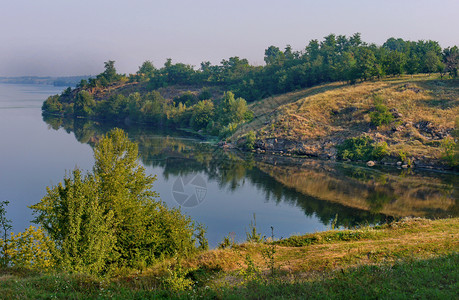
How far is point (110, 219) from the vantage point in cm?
1684

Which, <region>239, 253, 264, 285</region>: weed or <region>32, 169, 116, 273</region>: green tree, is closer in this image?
<region>239, 253, 264, 285</region>: weed

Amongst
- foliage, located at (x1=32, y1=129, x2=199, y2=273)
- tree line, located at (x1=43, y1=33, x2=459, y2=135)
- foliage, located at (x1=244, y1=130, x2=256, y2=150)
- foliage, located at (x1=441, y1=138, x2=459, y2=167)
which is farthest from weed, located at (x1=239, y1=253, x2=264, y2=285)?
tree line, located at (x1=43, y1=33, x2=459, y2=135)

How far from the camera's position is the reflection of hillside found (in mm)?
33750

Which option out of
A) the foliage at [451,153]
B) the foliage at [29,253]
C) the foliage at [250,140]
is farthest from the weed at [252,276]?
the foliage at [250,140]

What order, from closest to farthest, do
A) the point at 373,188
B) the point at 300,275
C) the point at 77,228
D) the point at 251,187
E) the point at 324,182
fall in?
the point at 300,275 → the point at 77,228 → the point at 373,188 → the point at 251,187 → the point at 324,182

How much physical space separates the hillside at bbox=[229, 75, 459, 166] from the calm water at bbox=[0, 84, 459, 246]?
16.2 ft

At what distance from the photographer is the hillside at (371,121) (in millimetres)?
53000

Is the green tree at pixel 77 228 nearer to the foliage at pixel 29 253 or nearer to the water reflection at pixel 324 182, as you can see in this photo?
the foliage at pixel 29 253

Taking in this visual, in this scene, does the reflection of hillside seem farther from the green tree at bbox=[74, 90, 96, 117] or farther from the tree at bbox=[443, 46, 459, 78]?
the green tree at bbox=[74, 90, 96, 117]

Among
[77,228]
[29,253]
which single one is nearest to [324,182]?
[29,253]

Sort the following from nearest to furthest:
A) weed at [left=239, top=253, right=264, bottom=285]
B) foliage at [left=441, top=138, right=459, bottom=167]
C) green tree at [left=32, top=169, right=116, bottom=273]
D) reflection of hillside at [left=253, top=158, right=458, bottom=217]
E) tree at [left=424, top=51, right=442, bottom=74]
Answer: weed at [left=239, top=253, right=264, bottom=285]
green tree at [left=32, top=169, right=116, bottom=273]
reflection of hillside at [left=253, top=158, right=458, bottom=217]
foliage at [left=441, top=138, right=459, bottom=167]
tree at [left=424, top=51, right=442, bottom=74]

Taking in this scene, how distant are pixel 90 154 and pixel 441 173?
48191 millimetres

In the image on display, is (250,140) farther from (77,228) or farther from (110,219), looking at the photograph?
(77,228)

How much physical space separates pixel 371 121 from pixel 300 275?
5057 cm
